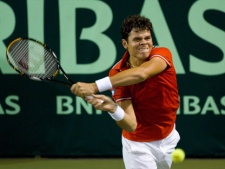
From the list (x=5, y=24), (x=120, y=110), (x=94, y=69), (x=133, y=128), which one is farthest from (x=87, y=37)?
(x=120, y=110)

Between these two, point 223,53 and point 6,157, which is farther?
point 6,157

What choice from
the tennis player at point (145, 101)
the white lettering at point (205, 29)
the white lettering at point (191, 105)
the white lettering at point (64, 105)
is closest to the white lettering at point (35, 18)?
the white lettering at point (64, 105)

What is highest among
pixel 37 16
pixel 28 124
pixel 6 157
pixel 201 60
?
pixel 37 16

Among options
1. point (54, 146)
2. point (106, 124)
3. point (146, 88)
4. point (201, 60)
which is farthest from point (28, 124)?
point (146, 88)

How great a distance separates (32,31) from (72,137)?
4.35 feet

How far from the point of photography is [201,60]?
249 inches

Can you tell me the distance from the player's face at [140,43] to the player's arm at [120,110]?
1.20 ft

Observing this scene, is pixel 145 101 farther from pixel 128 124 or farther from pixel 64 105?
pixel 64 105

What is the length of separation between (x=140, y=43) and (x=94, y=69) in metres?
2.42

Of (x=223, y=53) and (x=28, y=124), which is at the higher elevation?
(x=223, y=53)

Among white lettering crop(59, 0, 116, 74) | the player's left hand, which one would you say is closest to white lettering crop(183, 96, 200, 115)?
white lettering crop(59, 0, 116, 74)

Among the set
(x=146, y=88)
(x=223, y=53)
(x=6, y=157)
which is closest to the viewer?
(x=146, y=88)

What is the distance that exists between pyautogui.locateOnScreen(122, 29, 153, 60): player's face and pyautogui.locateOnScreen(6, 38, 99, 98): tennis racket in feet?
2.32

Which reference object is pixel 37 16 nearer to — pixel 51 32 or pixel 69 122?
pixel 51 32
